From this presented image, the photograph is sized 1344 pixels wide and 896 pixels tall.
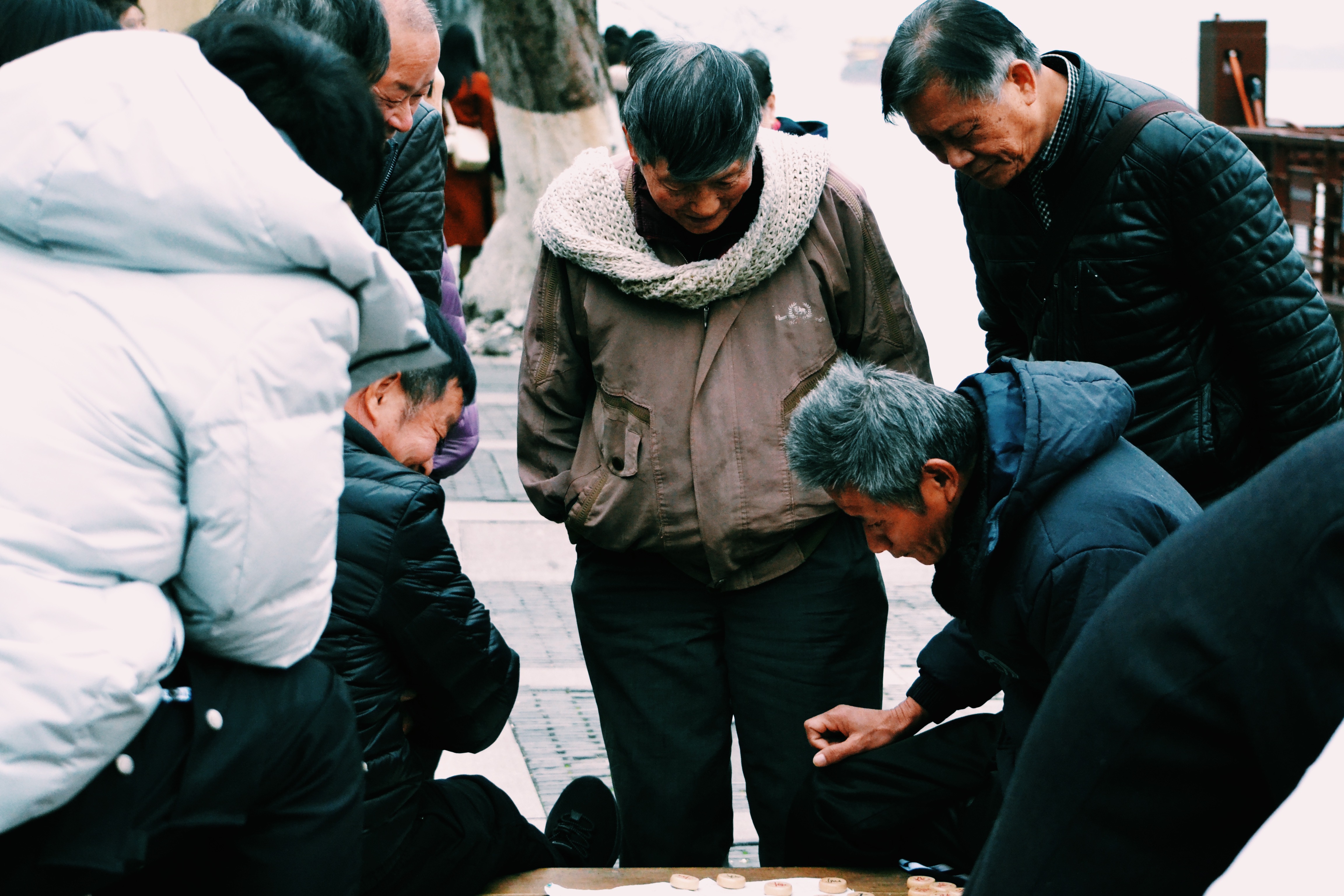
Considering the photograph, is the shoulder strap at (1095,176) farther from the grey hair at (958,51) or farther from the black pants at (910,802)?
the black pants at (910,802)

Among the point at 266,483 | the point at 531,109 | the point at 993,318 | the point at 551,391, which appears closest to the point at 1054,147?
the point at 993,318

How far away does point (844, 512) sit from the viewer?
2.62m

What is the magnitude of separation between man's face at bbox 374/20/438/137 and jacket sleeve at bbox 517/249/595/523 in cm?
44

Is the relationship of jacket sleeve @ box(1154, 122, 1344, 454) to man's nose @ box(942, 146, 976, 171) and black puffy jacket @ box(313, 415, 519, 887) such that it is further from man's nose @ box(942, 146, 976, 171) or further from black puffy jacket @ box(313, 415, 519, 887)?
black puffy jacket @ box(313, 415, 519, 887)

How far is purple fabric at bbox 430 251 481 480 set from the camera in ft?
9.72

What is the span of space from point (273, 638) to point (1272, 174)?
829 cm

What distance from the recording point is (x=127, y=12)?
3.24m

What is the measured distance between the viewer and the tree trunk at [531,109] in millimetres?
9875

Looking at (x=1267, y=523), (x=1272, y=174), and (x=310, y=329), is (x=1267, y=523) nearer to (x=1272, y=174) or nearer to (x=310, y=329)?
(x=310, y=329)

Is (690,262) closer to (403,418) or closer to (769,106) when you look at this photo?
(403,418)

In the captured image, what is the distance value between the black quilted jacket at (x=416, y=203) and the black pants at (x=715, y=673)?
2.55 ft

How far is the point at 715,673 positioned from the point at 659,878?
Result: 44 centimetres

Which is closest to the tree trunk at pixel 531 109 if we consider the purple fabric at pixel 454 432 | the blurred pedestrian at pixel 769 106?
the blurred pedestrian at pixel 769 106

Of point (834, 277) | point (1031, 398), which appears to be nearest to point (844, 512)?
point (834, 277)
